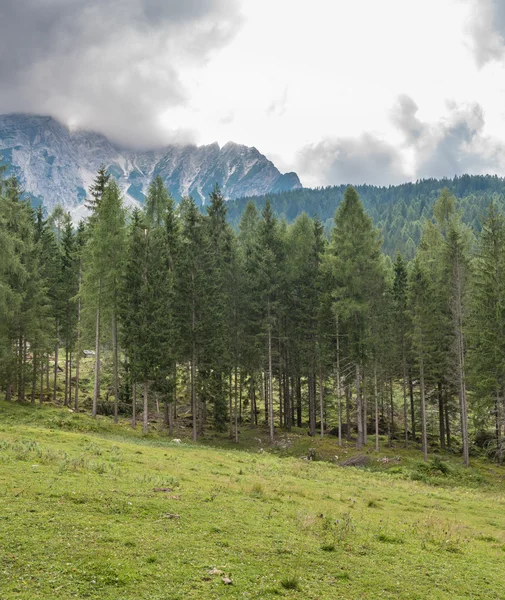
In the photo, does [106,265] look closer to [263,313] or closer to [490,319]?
[263,313]

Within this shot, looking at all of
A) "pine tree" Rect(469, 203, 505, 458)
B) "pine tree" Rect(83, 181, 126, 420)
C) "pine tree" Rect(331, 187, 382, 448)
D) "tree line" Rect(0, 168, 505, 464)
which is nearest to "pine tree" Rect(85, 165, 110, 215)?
"tree line" Rect(0, 168, 505, 464)

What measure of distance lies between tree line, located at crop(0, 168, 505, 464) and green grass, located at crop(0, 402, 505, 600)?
649 inches

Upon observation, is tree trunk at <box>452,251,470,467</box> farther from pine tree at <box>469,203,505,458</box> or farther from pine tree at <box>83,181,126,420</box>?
pine tree at <box>83,181,126,420</box>

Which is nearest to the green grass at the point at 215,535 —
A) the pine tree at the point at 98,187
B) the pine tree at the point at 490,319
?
the pine tree at the point at 490,319

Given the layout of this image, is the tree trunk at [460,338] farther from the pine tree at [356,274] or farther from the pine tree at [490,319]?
the pine tree at [356,274]

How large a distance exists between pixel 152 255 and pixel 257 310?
12103 mm

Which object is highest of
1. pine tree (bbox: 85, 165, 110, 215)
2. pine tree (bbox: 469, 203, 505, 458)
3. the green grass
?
pine tree (bbox: 85, 165, 110, 215)

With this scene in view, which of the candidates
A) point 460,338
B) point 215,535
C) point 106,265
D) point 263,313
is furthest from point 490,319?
point 106,265

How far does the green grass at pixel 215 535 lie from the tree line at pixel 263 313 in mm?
16476

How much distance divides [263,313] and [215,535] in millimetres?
34754

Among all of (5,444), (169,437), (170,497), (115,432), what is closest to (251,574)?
(170,497)

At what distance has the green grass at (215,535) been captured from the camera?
8398 mm

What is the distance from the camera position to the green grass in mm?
8398

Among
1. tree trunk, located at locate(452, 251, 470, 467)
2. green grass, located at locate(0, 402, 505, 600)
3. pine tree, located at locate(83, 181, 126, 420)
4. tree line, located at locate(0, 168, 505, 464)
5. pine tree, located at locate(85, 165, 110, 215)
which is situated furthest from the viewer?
pine tree, located at locate(85, 165, 110, 215)
